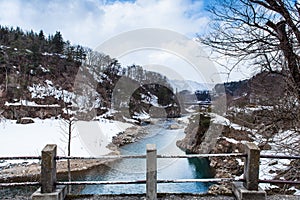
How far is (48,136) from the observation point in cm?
2092

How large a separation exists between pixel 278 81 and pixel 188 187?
784 centimetres

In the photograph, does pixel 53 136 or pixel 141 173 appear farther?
pixel 53 136

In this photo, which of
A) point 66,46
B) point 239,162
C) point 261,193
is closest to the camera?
point 261,193

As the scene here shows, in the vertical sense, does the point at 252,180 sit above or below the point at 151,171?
below

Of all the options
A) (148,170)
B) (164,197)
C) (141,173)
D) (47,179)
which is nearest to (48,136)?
(141,173)

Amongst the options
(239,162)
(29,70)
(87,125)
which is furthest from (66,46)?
(239,162)

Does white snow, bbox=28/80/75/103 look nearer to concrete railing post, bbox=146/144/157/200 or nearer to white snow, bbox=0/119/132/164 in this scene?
white snow, bbox=0/119/132/164

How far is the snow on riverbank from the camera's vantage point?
1750 centimetres

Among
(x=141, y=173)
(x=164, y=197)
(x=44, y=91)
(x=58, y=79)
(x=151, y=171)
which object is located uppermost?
(x=58, y=79)

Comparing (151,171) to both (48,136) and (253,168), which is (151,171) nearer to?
(253,168)

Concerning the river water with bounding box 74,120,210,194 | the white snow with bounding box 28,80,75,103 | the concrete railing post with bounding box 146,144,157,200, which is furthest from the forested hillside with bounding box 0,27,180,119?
the concrete railing post with bounding box 146,144,157,200

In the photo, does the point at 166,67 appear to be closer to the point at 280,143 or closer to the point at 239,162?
the point at 280,143

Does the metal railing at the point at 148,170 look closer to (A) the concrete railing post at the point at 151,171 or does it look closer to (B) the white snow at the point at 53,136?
(A) the concrete railing post at the point at 151,171

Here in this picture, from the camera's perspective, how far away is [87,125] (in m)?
22.6
